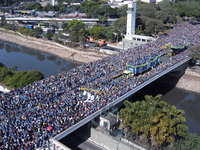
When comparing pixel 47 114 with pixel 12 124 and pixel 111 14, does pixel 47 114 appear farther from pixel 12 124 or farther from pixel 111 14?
pixel 111 14

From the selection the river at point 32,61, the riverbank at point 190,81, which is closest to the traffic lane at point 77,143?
the river at point 32,61

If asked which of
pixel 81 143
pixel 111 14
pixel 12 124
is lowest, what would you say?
pixel 81 143

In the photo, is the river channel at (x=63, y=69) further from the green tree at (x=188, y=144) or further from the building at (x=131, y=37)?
the building at (x=131, y=37)

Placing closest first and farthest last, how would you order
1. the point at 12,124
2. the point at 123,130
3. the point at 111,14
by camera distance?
the point at 12,124 → the point at 123,130 → the point at 111,14

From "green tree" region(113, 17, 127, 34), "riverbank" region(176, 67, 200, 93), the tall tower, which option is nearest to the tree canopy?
"riverbank" region(176, 67, 200, 93)

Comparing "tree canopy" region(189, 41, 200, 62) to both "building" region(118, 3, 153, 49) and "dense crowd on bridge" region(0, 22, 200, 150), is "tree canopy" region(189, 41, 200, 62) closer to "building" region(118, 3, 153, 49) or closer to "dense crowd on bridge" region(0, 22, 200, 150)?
"dense crowd on bridge" region(0, 22, 200, 150)

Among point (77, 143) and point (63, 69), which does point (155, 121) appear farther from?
point (63, 69)

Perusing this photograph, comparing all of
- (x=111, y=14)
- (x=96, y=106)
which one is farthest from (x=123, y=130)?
(x=111, y=14)
